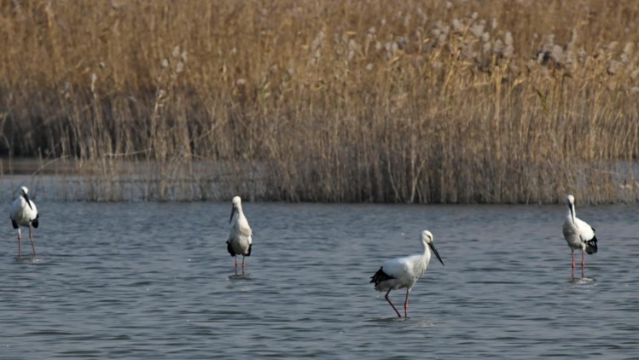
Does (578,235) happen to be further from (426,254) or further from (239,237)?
(239,237)

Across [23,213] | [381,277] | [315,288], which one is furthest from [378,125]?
[381,277]

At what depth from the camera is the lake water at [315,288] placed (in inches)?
352

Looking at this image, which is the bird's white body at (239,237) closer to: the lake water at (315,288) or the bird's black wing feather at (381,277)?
the lake water at (315,288)

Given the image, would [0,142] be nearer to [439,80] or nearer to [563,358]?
[439,80]

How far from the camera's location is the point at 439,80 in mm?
22172

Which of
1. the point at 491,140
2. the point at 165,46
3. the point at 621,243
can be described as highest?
the point at 165,46

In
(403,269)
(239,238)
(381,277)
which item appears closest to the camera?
(403,269)

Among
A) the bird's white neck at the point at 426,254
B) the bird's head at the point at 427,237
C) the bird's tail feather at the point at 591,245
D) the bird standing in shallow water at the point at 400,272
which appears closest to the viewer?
the bird standing in shallow water at the point at 400,272

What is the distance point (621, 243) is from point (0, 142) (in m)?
14.7

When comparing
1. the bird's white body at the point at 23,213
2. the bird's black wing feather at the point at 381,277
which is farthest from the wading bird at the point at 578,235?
the bird's white body at the point at 23,213

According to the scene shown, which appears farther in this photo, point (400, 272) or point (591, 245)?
point (591, 245)

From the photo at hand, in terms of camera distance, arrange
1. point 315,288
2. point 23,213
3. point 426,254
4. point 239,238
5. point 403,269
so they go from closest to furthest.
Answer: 1. point 403,269
2. point 426,254
3. point 315,288
4. point 239,238
5. point 23,213

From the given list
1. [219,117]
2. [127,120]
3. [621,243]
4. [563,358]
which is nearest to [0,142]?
[127,120]

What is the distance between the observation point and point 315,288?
1168 centimetres
